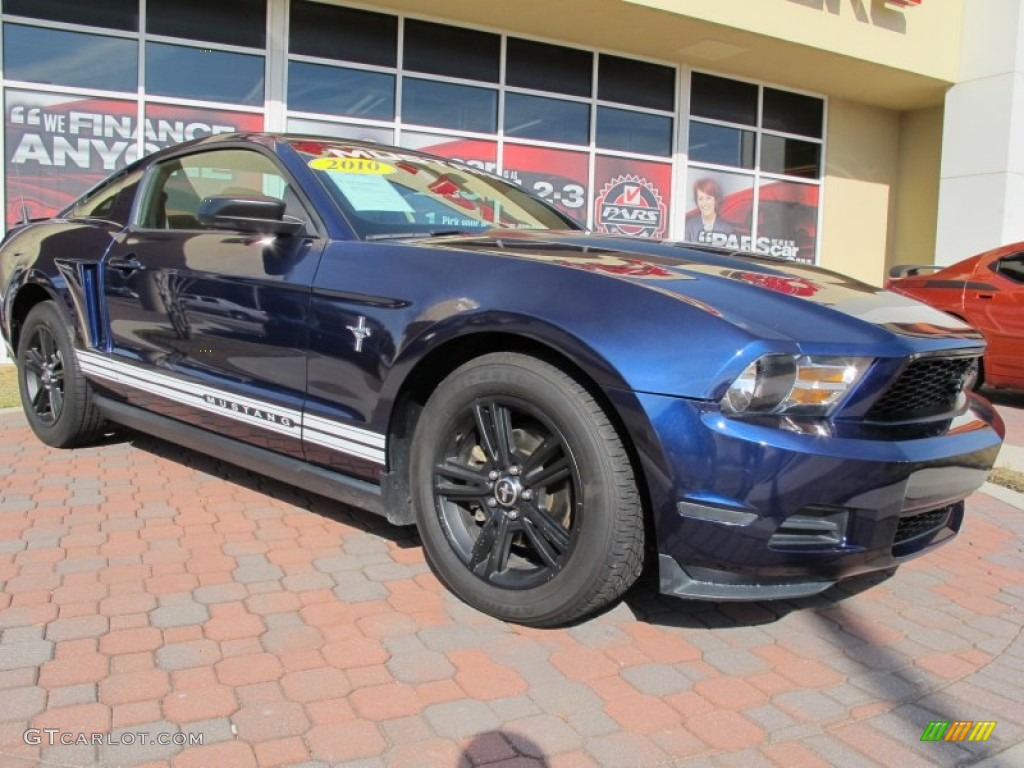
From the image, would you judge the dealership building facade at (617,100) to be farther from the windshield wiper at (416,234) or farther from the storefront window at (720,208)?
the windshield wiper at (416,234)

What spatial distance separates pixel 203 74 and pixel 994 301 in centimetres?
830

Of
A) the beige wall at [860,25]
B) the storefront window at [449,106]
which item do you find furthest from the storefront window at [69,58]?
the beige wall at [860,25]

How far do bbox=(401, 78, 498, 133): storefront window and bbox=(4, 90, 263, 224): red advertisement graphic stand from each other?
2759 mm

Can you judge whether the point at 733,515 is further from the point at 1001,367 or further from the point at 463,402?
the point at 1001,367

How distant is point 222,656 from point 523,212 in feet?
7.79

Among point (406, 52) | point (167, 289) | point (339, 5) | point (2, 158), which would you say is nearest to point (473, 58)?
point (406, 52)

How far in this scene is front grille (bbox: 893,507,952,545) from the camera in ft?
8.60

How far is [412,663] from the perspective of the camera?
2533mm

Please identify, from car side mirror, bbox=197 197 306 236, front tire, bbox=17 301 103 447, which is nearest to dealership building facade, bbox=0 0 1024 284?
front tire, bbox=17 301 103 447

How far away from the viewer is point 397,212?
340cm

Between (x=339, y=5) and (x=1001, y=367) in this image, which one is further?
(x=339, y=5)

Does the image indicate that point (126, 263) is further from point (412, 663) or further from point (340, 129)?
point (340, 129)

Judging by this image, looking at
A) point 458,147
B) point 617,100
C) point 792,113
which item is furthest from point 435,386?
point 792,113

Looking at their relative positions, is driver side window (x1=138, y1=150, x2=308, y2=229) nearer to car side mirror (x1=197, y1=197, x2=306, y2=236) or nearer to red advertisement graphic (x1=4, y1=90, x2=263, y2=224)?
car side mirror (x1=197, y1=197, x2=306, y2=236)
